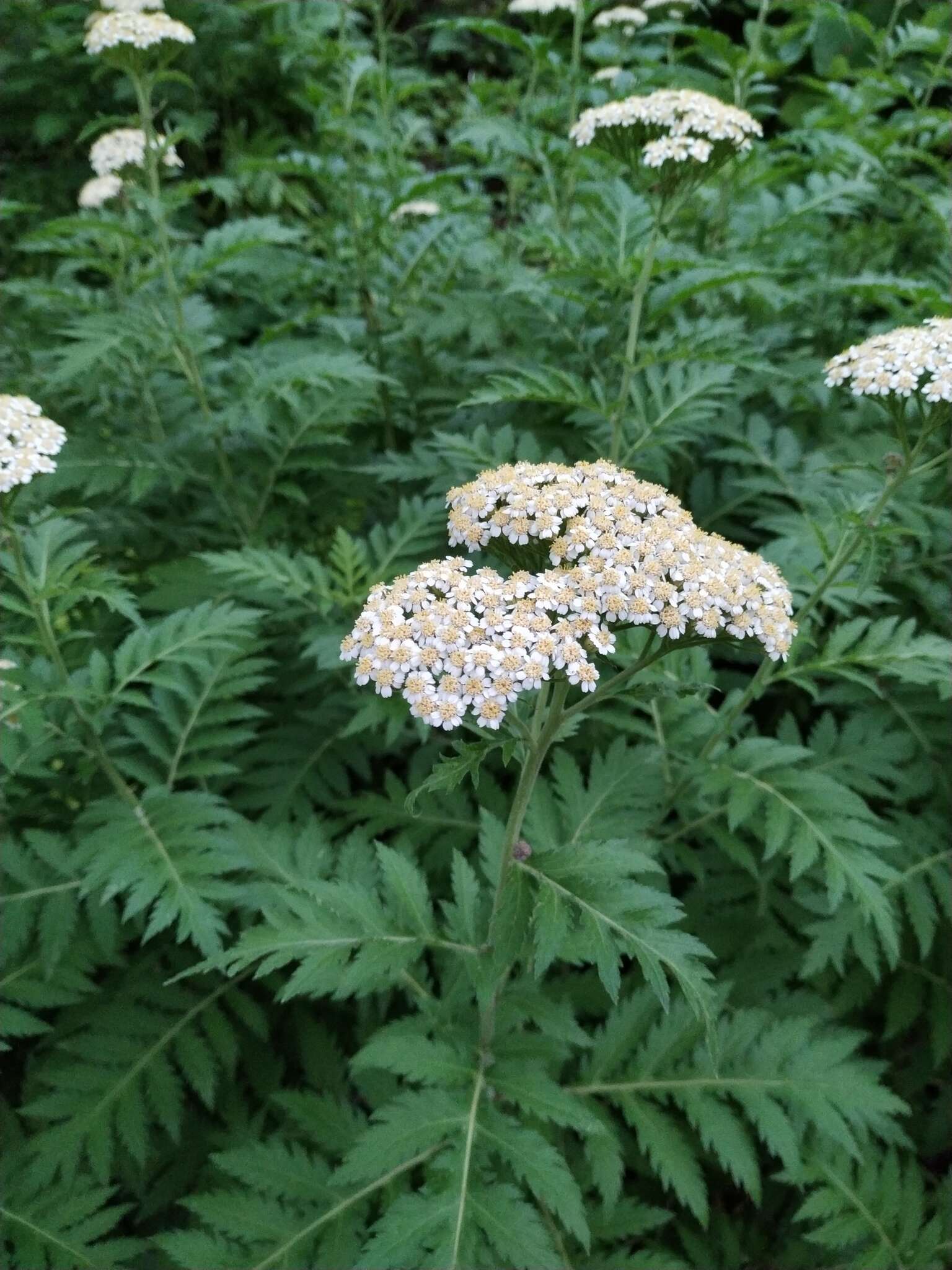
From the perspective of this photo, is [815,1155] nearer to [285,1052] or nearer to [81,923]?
[285,1052]

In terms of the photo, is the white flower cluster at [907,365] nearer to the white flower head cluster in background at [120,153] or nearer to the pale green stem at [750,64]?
the pale green stem at [750,64]

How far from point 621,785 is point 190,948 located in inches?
55.1

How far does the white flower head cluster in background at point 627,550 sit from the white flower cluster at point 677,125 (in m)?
1.37

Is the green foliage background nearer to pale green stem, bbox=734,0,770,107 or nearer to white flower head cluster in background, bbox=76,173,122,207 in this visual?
pale green stem, bbox=734,0,770,107

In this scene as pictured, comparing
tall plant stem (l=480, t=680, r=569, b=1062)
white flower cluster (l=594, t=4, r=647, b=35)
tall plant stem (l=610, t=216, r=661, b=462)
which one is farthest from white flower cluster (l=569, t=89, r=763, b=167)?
tall plant stem (l=480, t=680, r=569, b=1062)

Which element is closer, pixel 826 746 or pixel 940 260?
pixel 826 746

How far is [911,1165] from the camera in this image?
2.40 m

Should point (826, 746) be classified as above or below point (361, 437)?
below

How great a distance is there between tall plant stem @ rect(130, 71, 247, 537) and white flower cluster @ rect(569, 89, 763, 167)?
1483mm

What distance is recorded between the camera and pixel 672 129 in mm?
2834

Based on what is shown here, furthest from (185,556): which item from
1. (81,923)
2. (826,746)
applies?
(826,746)

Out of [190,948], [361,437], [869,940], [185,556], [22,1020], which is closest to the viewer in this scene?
[22,1020]

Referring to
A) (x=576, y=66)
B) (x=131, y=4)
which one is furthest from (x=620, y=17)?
(x=131, y=4)

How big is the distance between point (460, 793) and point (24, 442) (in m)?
1.63
